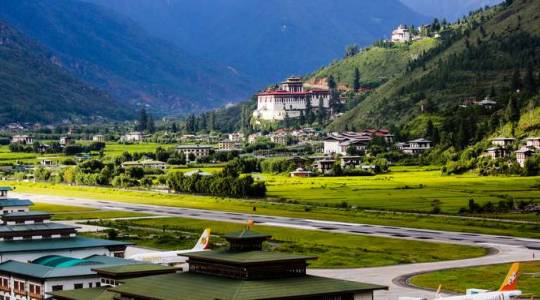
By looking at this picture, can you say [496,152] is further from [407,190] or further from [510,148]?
[407,190]

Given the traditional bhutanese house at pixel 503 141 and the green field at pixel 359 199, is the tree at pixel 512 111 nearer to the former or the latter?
the traditional bhutanese house at pixel 503 141

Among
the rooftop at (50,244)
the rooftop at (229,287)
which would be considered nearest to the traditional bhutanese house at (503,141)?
the rooftop at (50,244)

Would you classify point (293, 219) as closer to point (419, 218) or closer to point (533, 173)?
point (419, 218)

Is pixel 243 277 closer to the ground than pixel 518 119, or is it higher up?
closer to the ground

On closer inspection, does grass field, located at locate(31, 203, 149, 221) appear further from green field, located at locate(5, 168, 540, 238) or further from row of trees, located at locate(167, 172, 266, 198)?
row of trees, located at locate(167, 172, 266, 198)

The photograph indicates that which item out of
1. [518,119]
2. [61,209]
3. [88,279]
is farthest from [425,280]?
[518,119]

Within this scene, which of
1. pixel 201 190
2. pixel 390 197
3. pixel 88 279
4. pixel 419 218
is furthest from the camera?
pixel 201 190

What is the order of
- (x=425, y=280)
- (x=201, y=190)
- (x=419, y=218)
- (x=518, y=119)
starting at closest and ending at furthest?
1. (x=425, y=280)
2. (x=419, y=218)
3. (x=201, y=190)
4. (x=518, y=119)

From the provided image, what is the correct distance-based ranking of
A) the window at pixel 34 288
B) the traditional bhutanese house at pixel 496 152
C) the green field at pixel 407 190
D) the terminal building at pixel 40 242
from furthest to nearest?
Answer: the traditional bhutanese house at pixel 496 152, the green field at pixel 407 190, the terminal building at pixel 40 242, the window at pixel 34 288
